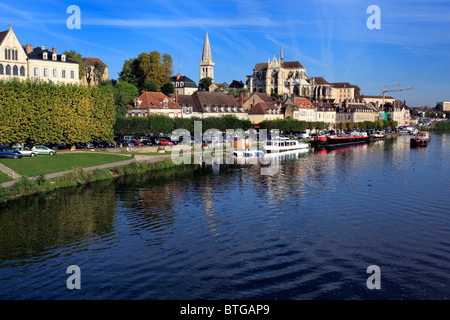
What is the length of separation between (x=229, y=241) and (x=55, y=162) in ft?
97.9

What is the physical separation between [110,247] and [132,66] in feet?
353

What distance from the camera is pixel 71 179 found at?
43531 millimetres

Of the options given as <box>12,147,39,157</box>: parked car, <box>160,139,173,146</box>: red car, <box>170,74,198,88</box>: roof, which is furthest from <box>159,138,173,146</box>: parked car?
<box>170,74,198,88</box>: roof

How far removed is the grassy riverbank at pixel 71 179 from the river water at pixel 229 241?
1.32m

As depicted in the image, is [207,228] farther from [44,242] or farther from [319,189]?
[319,189]

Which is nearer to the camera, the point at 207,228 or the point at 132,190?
the point at 207,228

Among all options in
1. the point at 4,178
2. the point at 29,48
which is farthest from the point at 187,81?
the point at 4,178

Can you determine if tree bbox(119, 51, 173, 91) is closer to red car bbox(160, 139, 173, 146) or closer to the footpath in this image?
red car bbox(160, 139, 173, 146)

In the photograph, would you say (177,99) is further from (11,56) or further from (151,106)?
(11,56)

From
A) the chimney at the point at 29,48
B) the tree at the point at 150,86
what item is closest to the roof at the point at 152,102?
the tree at the point at 150,86

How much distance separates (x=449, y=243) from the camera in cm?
2659

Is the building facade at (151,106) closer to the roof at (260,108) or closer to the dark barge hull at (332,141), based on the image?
the roof at (260,108)

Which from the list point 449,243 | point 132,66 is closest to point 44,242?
point 449,243
